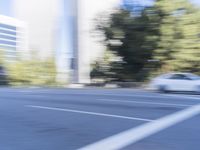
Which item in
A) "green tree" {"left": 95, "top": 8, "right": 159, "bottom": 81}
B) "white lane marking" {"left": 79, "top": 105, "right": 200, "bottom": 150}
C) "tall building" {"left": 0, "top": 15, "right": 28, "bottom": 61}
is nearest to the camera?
"white lane marking" {"left": 79, "top": 105, "right": 200, "bottom": 150}

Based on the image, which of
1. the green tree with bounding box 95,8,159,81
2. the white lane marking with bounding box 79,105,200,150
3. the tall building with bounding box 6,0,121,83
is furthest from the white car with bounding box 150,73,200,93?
the white lane marking with bounding box 79,105,200,150

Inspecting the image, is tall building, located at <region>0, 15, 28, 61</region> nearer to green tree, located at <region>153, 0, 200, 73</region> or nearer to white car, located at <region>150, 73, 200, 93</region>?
green tree, located at <region>153, 0, 200, 73</region>

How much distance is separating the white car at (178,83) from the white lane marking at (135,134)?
49.6ft

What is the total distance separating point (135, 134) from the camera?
839 centimetres

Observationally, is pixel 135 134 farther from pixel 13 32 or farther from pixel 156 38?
pixel 13 32

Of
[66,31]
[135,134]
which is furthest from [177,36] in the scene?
[135,134]

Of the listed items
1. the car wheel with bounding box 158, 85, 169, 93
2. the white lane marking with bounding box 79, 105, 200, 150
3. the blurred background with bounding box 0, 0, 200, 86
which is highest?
the blurred background with bounding box 0, 0, 200, 86

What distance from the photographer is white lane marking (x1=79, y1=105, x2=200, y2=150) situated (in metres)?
7.22

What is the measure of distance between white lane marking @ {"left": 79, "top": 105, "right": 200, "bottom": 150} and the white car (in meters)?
15.1

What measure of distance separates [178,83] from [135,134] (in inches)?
768

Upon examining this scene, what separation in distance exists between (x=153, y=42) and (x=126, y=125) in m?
26.5

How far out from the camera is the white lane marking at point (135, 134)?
7.22m

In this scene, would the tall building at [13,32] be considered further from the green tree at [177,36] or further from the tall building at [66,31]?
the green tree at [177,36]

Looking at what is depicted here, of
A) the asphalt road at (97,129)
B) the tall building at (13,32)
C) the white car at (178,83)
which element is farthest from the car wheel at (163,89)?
the tall building at (13,32)
